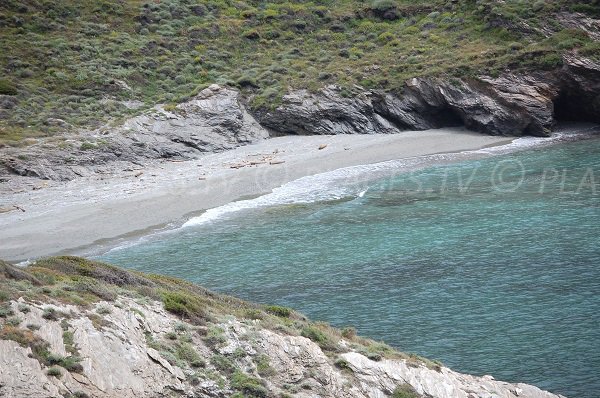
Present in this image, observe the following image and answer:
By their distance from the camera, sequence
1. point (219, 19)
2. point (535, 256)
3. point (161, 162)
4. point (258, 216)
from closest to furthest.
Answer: point (535, 256)
point (258, 216)
point (161, 162)
point (219, 19)

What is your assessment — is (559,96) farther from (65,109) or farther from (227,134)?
(65,109)

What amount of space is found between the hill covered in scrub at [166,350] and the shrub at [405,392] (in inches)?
0.9

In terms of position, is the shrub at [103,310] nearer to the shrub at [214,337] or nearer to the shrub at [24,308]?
the shrub at [24,308]

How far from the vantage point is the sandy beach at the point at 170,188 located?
3216 cm

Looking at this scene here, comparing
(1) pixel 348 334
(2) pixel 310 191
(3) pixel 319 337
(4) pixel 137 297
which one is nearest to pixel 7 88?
(2) pixel 310 191

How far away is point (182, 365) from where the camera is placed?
1291 cm

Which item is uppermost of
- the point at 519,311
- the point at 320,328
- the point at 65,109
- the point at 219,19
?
the point at 219,19

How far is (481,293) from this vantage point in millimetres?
23125

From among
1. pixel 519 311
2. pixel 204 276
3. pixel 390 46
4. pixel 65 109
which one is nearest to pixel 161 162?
pixel 65 109

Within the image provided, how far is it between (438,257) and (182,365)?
16.0m

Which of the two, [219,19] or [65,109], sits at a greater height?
[219,19]

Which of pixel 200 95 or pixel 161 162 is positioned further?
pixel 200 95

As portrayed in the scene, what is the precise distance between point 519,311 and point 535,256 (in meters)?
5.29

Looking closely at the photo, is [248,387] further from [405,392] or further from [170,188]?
[170,188]
